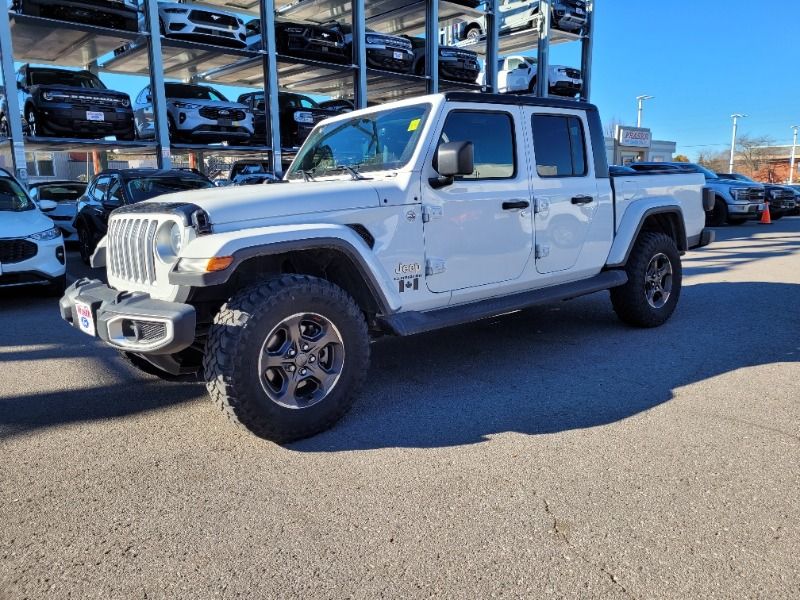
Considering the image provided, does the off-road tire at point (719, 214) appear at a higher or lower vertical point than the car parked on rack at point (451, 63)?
lower

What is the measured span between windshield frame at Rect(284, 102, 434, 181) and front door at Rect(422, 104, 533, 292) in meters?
0.12

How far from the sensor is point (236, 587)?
2.11 metres

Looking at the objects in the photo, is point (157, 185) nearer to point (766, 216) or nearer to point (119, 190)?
point (119, 190)

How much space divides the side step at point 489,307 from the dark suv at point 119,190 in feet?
21.4

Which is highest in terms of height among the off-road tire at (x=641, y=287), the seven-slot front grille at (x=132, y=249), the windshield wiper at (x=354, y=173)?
the windshield wiper at (x=354, y=173)

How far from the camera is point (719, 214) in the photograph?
55.4 ft

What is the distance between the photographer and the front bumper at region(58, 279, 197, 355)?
2.89 metres

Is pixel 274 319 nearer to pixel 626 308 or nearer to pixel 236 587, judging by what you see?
pixel 236 587

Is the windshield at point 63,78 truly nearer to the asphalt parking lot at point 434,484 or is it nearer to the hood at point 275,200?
the asphalt parking lot at point 434,484

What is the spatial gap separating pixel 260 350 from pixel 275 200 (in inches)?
32.3

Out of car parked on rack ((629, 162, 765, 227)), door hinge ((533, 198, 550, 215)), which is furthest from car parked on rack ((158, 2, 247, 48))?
car parked on rack ((629, 162, 765, 227))

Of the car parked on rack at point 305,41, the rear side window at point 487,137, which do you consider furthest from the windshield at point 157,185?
the rear side window at point 487,137

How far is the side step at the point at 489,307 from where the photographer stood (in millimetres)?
3611

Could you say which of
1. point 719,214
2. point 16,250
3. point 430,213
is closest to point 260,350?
point 430,213
